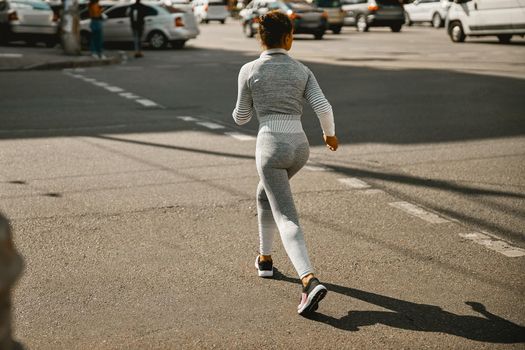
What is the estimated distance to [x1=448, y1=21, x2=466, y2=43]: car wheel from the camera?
27.3 metres

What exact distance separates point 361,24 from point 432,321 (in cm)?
3396

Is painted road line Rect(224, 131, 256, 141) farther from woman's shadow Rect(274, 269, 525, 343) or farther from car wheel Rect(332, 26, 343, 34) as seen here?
car wheel Rect(332, 26, 343, 34)

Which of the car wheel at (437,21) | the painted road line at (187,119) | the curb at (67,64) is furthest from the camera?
the car wheel at (437,21)

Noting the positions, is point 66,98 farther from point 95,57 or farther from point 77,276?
point 77,276

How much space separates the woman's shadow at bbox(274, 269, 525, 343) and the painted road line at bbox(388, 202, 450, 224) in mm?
1834

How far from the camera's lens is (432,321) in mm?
4363

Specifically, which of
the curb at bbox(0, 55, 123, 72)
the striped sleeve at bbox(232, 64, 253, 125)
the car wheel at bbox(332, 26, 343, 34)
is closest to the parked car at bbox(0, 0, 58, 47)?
the curb at bbox(0, 55, 123, 72)

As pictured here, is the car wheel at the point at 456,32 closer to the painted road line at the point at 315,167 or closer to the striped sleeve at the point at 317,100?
the painted road line at the point at 315,167

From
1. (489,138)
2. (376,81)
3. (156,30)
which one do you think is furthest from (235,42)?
(489,138)

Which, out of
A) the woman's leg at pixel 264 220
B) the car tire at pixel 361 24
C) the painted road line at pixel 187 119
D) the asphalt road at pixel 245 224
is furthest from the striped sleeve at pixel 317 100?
the car tire at pixel 361 24

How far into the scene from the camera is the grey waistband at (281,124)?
14.9 feet

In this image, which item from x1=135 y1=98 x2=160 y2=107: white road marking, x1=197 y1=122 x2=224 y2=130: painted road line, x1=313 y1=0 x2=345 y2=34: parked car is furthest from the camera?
x1=313 y1=0 x2=345 y2=34: parked car

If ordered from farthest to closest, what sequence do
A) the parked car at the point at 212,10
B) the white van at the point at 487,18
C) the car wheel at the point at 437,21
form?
the parked car at the point at 212,10 → the car wheel at the point at 437,21 → the white van at the point at 487,18

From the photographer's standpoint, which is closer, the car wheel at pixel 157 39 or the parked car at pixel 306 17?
the car wheel at pixel 157 39
